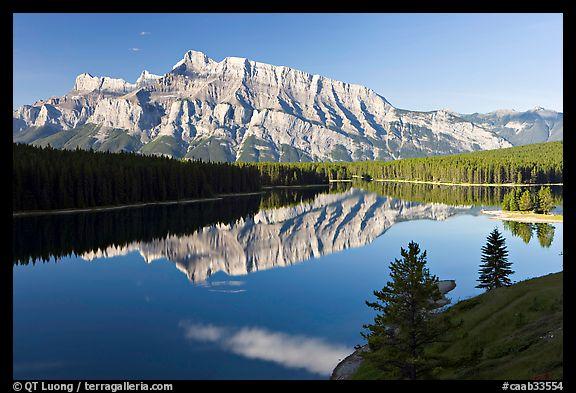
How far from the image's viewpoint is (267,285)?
69.3 metres

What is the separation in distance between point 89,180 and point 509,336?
147m

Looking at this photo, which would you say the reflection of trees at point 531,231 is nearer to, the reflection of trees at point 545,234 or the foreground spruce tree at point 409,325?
the reflection of trees at point 545,234

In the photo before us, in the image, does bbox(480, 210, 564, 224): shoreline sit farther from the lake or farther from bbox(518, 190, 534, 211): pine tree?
the lake

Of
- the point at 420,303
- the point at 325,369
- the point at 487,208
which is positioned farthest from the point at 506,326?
the point at 487,208

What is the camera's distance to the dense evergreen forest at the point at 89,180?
13650cm

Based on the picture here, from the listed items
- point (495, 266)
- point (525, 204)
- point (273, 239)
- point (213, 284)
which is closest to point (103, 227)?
point (273, 239)

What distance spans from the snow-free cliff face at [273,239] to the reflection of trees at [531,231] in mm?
29490

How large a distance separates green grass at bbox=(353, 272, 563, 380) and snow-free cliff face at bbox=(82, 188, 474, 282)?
1877 inches

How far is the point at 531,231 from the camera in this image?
364 feet

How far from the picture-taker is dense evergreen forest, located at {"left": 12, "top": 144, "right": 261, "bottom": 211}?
136 m

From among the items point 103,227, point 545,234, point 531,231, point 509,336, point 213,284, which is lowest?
point 213,284

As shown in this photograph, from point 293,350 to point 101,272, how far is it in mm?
49673
